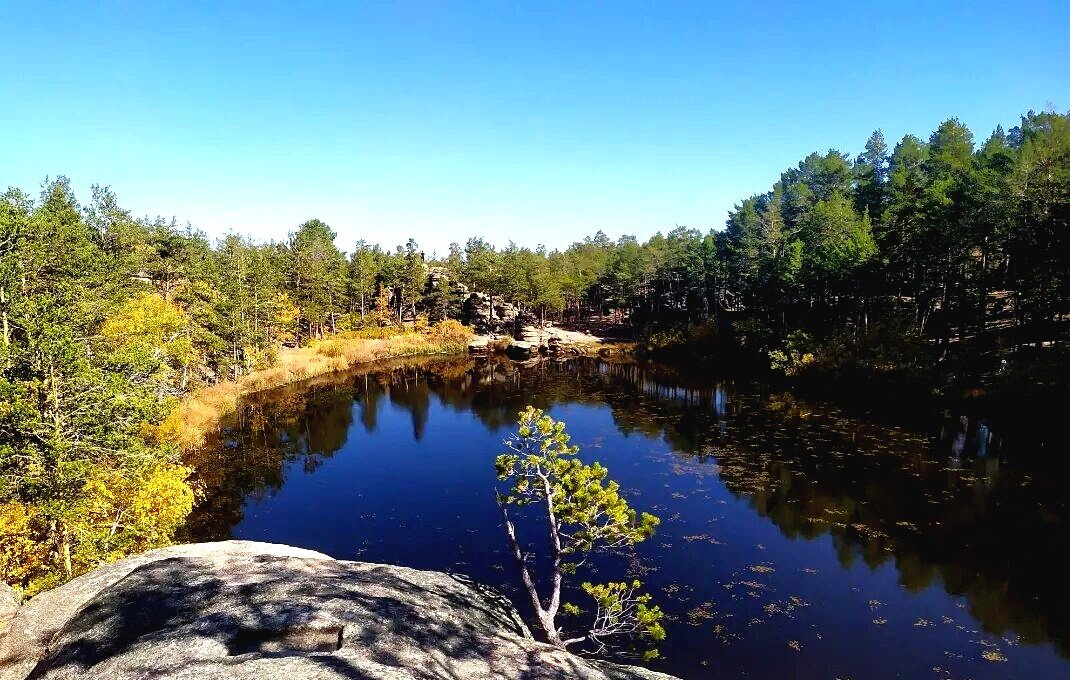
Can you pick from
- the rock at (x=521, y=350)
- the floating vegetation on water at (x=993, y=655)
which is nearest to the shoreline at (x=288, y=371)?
the rock at (x=521, y=350)

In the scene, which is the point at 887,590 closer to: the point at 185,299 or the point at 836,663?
the point at 836,663

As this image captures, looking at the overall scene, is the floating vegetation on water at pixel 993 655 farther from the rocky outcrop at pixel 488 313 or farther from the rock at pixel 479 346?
the rocky outcrop at pixel 488 313

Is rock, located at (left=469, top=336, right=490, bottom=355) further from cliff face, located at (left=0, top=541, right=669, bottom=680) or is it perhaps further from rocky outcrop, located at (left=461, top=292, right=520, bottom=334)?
cliff face, located at (left=0, top=541, right=669, bottom=680)

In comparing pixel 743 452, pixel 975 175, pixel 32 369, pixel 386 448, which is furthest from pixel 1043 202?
pixel 32 369

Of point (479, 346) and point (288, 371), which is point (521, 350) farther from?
point (288, 371)

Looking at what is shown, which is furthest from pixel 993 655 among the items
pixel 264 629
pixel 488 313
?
pixel 488 313

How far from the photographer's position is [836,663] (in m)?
18.9

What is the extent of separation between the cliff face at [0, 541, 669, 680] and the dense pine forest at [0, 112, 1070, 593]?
23.5 ft

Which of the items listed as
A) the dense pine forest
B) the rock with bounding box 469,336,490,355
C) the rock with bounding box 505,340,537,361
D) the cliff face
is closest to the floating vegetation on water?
the cliff face

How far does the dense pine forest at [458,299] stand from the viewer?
19.9 metres

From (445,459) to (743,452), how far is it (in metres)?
21.1

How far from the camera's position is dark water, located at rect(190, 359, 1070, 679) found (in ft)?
66.1

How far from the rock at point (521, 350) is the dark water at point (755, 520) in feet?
123

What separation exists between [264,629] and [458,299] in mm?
104637
